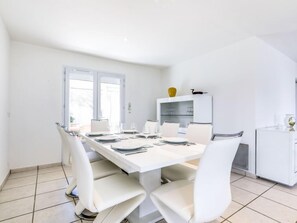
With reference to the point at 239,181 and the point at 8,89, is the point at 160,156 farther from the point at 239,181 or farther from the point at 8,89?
the point at 8,89

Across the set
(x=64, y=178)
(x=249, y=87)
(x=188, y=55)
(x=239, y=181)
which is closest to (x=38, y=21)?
(x=64, y=178)

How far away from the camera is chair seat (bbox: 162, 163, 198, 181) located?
1.67 meters

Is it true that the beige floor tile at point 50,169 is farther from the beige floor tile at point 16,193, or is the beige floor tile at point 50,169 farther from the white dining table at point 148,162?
the white dining table at point 148,162

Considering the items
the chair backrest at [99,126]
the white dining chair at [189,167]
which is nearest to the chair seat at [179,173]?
the white dining chair at [189,167]

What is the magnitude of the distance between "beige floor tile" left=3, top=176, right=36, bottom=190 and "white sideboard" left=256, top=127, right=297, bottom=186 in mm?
3588

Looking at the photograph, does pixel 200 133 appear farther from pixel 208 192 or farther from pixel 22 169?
pixel 22 169

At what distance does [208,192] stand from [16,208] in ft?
6.83

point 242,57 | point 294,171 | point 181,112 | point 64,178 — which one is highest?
point 242,57

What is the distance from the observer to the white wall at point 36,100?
2.97 m

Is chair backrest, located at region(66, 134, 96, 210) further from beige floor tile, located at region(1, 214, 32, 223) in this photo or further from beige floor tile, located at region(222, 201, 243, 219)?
beige floor tile, located at region(222, 201, 243, 219)

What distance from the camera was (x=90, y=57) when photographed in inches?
145

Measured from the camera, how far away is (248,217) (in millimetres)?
1664

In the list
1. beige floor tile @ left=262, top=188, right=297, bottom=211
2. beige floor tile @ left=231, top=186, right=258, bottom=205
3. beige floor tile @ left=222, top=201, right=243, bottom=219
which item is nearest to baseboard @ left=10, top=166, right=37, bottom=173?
beige floor tile @ left=222, top=201, right=243, bottom=219

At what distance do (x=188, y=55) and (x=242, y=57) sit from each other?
45.0 inches
